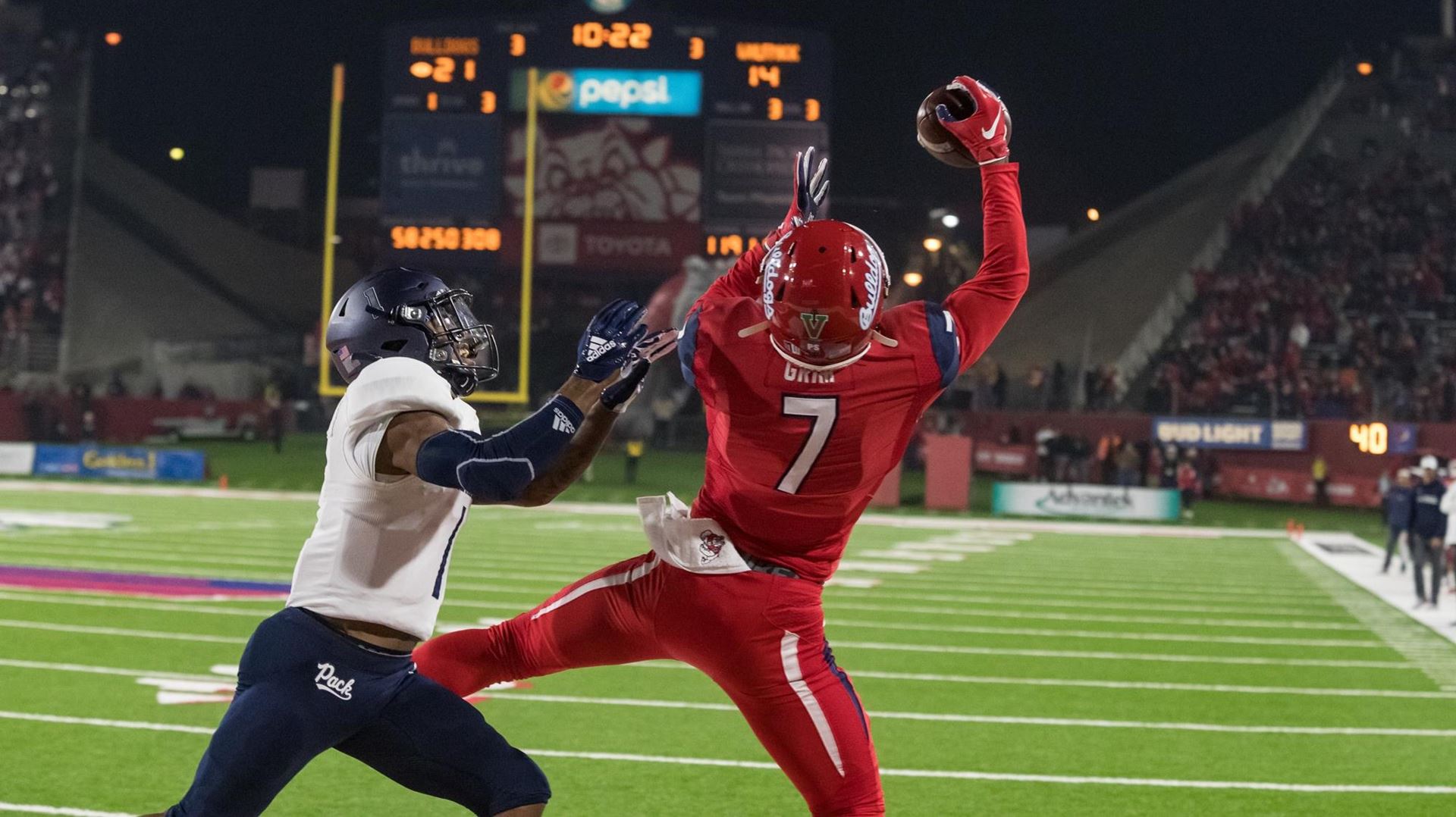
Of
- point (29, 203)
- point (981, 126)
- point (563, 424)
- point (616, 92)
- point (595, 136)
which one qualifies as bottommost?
point (563, 424)

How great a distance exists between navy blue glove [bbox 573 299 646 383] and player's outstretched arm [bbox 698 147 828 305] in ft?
1.89

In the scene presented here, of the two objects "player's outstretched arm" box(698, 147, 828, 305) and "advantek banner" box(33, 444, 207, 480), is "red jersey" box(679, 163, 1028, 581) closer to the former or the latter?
"player's outstretched arm" box(698, 147, 828, 305)

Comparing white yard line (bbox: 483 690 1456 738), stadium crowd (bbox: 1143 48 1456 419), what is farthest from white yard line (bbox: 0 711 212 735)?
stadium crowd (bbox: 1143 48 1456 419)

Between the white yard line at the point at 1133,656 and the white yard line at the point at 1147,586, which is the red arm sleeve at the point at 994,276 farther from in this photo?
the white yard line at the point at 1147,586

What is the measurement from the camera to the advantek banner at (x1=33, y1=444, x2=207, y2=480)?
25.6 m

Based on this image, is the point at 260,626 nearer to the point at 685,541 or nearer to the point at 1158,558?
the point at 685,541

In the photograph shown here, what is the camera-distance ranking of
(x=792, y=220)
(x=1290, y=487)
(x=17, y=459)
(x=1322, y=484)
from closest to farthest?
(x=792, y=220) < (x=1322, y=484) < (x=1290, y=487) < (x=17, y=459)

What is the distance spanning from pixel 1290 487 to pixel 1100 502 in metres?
4.36

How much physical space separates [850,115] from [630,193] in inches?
571

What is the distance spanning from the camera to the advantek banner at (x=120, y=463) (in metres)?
25.6

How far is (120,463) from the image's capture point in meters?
25.7

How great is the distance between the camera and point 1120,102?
4119 cm

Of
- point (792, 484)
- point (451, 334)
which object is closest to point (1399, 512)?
point (792, 484)

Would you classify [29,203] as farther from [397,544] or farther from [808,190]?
[397,544]
